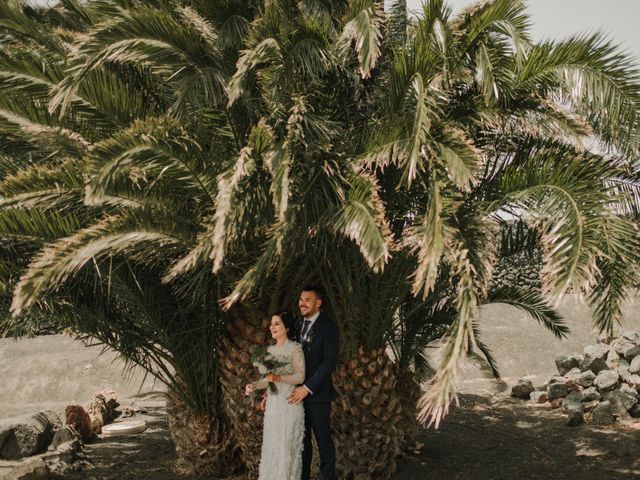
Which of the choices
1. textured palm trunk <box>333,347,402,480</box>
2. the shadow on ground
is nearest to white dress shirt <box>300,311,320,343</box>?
textured palm trunk <box>333,347,402,480</box>

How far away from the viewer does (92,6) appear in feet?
19.6

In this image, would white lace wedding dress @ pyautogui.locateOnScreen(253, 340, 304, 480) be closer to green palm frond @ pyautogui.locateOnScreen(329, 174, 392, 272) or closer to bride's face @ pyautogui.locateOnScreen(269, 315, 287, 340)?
bride's face @ pyautogui.locateOnScreen(269, 315, 287, 340)

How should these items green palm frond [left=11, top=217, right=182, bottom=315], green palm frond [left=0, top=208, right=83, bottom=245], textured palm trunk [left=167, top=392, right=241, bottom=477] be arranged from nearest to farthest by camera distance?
1. green palm frond [left=11, top=217, right=182, bottom=315]
2. green palm frond [left=0, top=208, right=83, bottom=245]
3. textured palm trunk [left=167, top=392, right=241, bottom=477]

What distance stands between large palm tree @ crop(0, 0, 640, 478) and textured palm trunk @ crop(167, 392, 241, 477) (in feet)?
0.10

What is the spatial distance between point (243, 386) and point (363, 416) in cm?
124

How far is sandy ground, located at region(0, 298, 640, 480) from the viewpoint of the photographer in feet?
24.2

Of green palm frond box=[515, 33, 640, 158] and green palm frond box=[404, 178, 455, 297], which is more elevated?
green palm frond box=[515, 33, 640, 158]

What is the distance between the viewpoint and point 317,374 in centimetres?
482

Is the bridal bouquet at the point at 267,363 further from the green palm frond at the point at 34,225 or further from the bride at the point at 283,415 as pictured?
the green palm frond at the point at 34,225

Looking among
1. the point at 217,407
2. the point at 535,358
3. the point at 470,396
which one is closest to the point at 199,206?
the point at 217,407

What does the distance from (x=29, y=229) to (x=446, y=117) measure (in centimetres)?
367

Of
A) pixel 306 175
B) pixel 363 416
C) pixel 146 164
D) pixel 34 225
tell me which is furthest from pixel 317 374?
pixel 34 225

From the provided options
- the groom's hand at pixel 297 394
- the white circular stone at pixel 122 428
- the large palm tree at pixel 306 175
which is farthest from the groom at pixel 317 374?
the white circular stone at pixel 122 428

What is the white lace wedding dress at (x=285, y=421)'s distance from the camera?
480 cm
